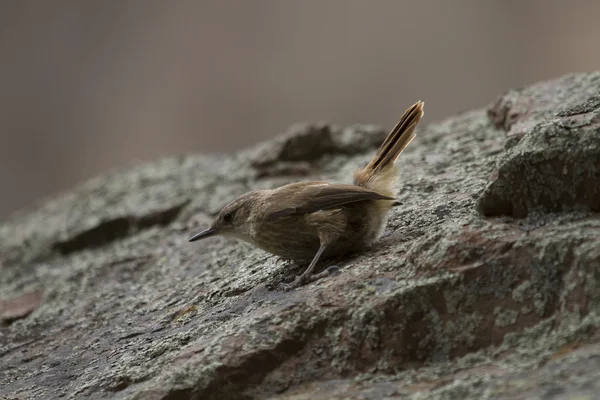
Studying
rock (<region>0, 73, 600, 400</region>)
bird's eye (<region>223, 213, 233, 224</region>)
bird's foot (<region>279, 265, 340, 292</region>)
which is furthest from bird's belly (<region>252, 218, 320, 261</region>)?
bird's eye (<region>223, 213, 233, 224</region>)

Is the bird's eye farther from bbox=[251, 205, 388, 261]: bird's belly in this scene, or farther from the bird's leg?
the bird's leg

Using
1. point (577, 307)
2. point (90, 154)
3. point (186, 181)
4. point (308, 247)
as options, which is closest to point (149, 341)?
point (308, 247)

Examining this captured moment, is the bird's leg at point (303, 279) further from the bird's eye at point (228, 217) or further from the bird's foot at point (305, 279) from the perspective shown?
the bird's eye at point (228, 217)

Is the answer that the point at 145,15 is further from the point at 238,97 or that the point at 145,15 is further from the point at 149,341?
the point at 149,341

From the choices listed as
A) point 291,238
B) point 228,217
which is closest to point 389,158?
point 291,238

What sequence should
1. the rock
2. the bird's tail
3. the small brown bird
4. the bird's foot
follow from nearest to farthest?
1. the rock
2. the bird's foot
3. the small brown bird
4. the bird's tail

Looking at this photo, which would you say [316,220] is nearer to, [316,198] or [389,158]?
[316,198]

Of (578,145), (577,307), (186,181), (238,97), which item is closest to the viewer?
(577,307)
